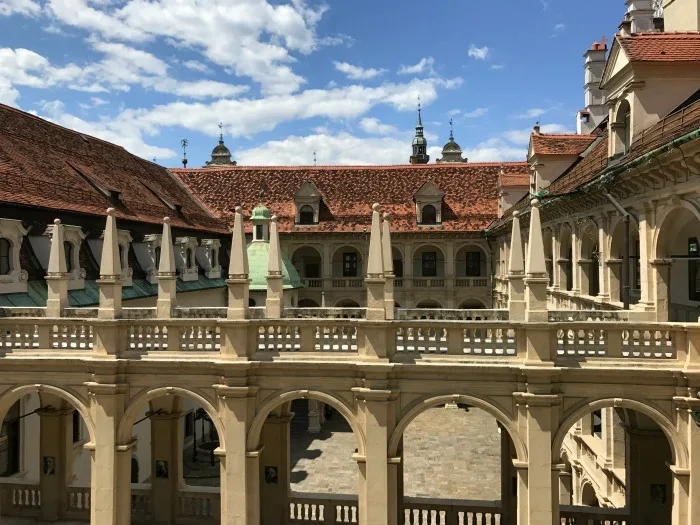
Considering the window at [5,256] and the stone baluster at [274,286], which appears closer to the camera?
the stone baluster at [274,286]

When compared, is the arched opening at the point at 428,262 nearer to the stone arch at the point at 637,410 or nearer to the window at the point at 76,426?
the window at the point at 76,426

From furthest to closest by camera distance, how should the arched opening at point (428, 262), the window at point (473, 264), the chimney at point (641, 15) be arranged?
the arched opening at point (428, 262) → the window at point (473, 264) → the chimney at point (641, 15)

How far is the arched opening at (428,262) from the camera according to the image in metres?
44.6

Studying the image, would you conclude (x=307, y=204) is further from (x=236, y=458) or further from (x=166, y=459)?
(x=236, y=458)

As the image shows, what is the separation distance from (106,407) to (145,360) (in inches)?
59.5

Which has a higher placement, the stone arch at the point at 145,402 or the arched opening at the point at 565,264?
the arched opening at the point at 565,264

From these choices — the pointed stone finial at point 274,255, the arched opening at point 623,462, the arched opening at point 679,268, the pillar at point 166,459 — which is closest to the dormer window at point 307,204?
the arched opening at point 623,462

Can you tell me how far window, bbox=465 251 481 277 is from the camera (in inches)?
1732

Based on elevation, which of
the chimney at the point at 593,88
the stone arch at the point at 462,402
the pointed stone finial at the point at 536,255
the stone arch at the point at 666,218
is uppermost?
the chimney at the point at 593,88

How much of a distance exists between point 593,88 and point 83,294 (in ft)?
107

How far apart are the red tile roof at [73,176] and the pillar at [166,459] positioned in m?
8.88

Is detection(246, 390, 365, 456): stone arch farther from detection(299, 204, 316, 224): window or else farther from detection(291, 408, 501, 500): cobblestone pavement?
detection(299, 204, 316, 224): window

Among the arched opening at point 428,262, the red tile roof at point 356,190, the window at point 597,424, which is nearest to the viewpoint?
the window at point 597,424

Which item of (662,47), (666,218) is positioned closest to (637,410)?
(666,218)
